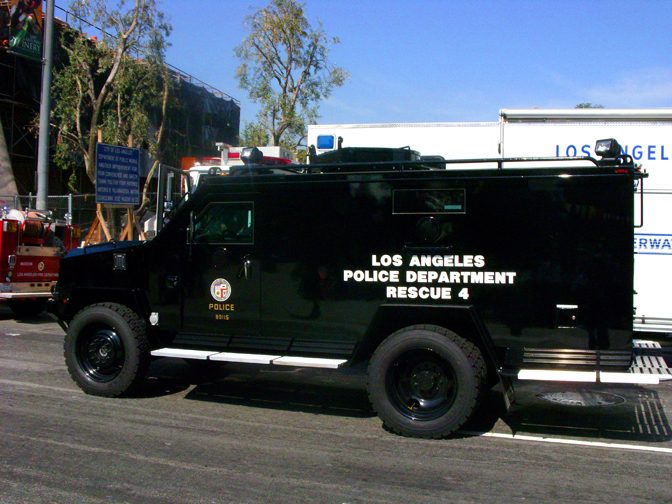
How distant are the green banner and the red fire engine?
5.01 meters

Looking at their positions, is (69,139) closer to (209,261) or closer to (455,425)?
(209,261)

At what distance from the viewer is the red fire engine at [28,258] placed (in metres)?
12.9

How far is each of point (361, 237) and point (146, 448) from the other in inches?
109

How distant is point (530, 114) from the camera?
9.54m

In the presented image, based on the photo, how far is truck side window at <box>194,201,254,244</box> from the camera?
661 centimetres

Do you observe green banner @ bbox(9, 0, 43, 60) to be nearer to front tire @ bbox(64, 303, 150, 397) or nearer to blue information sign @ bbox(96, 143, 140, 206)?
blue information sign @ bbox(96, 143, 140, 206)

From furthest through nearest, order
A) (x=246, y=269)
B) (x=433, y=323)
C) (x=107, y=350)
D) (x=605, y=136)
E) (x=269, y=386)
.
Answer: (x=605, y=136), (x=269, y=386), (x=107, y=350), (x=246, y=269), (x=433, y=323)

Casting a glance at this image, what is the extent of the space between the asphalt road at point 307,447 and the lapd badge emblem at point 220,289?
1243 millimetres

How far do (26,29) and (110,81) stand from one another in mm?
8177

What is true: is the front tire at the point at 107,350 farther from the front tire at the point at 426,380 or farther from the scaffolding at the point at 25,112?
the scaffolding at the point at 25,112

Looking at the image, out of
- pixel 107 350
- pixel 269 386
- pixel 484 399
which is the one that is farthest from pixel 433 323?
pixel 107 350

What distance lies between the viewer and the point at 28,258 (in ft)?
43.4

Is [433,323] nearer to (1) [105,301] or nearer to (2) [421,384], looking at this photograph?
(2) [421,384]

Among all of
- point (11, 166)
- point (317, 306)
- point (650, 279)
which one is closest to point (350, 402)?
point (317, 306)
